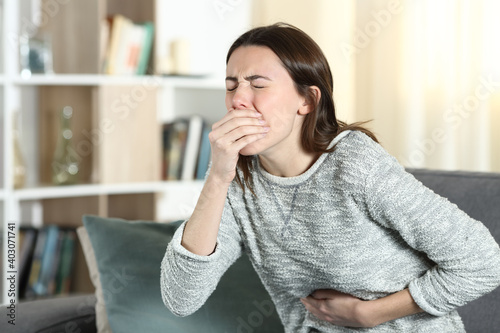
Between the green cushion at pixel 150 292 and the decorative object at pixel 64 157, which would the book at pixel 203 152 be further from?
the green cushion at pixel 150 292

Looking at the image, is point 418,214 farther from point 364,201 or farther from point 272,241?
point 272,241

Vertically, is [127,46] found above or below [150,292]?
above

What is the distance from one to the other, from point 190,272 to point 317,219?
27 centimetres

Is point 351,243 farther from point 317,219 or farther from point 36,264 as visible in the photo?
point 36,264

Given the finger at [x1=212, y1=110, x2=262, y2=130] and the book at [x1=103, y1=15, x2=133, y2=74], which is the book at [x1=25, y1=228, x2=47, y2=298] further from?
the finger at [x1=212, y1=110, x2=262, y2=130]

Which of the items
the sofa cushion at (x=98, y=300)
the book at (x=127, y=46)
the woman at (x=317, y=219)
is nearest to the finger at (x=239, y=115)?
the woman at (x=317, y=219)

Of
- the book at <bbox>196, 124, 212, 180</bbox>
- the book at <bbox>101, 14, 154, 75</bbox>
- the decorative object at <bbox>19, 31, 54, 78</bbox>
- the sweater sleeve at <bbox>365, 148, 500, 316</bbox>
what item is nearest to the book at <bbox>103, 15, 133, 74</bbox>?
the book at <bbox>101, 14, 154, 75</bbox>

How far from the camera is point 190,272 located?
128 cm

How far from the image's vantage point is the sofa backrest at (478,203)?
4.60 ft

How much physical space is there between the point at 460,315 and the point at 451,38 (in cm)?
137

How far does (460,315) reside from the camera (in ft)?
4.68

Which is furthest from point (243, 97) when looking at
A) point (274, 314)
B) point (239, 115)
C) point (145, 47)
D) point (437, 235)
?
point (145, 47)

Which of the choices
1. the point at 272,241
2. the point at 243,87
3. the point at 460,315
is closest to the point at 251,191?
the point at 272,241

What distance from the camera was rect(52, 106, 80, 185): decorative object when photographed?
109 inches
